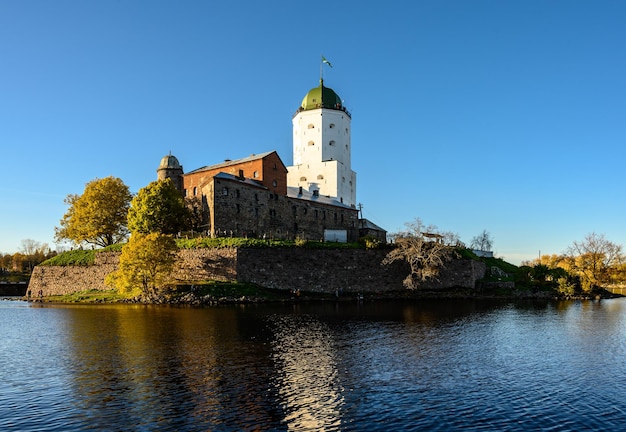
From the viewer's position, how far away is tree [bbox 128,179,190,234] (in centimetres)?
5472

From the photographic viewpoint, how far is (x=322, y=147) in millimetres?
83875

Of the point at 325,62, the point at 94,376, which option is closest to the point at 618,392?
the point at 94,376

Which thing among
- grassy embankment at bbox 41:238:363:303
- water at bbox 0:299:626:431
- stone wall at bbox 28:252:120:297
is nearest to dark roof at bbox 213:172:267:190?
grassy embankment at bbox 41:238:363:303

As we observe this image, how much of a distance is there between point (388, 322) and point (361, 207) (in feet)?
157

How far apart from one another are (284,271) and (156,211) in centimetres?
1683

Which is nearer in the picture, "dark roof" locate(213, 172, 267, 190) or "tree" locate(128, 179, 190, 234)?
"tree" locate(128, 179, 190, 234)

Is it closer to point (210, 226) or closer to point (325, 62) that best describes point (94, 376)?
point (210, 226)

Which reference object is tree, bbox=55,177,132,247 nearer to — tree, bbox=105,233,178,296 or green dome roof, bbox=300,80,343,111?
tree, bbox=105,233,178,296

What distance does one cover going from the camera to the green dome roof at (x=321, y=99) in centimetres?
8529

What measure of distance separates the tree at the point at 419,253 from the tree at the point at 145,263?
1001 inches

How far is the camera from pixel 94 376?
19.0 metres

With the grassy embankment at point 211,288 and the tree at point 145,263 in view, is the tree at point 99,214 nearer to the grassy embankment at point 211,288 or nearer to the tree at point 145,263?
the grassy embankment at point 211,288

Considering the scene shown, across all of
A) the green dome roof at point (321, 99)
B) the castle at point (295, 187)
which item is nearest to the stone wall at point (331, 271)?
the castle at point (295, 187)

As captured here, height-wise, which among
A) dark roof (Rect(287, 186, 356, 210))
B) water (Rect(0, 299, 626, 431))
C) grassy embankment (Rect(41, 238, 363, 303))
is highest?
dark roof (Rect(287, 186, 356, 210))
